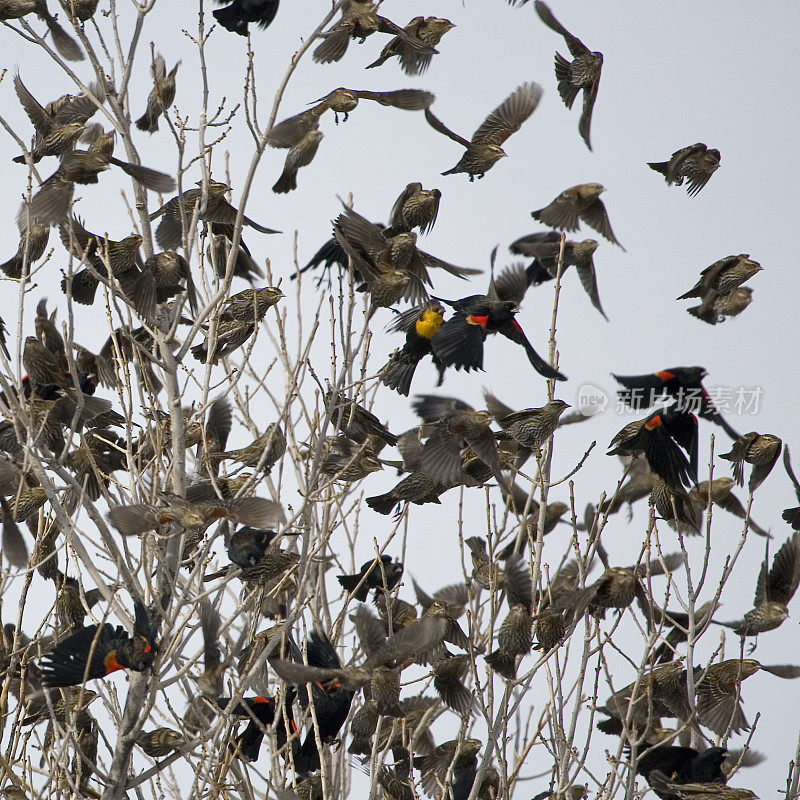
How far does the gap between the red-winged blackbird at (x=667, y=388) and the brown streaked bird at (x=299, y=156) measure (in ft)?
5.28

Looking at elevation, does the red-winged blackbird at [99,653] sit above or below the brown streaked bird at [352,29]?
below

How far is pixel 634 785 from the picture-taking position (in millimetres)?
3904

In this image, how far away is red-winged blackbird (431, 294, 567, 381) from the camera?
4.06 metres

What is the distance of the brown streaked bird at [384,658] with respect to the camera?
3590 mm

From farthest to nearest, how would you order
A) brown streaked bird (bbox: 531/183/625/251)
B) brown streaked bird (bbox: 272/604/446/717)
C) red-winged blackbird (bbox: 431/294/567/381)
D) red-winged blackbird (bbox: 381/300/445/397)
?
brown streaked bird (bbox: 531/183/625/251) → red-winged blackbird (bbox: 381/300/445/397) → red-winged blackbird (bbox: 431/294/567/381) → brown streaked bird (bbox: 272/604/446/717)

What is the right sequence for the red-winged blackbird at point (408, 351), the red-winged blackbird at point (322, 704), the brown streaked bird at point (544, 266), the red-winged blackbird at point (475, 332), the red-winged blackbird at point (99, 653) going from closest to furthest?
the red-winged blackbird at point (99, 653)
the red-winged blackbird at point (322, 704)
the red-winged blackbird at point (475, 332)
the red-winged blackbird at point (408, 351)
the brown streaked bird at point (544, 266)

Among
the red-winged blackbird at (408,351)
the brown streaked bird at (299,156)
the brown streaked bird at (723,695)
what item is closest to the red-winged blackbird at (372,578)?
the red-winged blackbird at (408,351)

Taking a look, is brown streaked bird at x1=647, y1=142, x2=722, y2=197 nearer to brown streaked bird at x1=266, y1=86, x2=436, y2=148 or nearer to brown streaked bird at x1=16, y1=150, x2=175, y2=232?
brown streaked bird at x1=266, y1=86, x2=436, y2=148

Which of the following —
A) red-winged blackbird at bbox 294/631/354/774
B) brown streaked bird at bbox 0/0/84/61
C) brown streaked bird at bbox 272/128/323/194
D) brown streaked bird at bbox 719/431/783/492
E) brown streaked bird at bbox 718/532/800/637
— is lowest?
red-winged blackbird at bbox 294/631/354/774

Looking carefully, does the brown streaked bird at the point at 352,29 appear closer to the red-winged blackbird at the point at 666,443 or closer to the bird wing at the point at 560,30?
the bird wing at the point at 560,30

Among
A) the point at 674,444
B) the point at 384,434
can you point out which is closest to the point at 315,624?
the point at 384,434

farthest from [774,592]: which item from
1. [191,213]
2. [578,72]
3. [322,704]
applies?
[191,213]

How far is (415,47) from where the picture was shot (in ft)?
14.6

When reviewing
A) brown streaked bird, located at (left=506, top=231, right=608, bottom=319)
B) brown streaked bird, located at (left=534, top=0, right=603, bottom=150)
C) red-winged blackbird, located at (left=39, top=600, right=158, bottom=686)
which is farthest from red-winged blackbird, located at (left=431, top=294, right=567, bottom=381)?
red-winged blackbird, located at (left=39, top=600, right=158, bottom=686)
